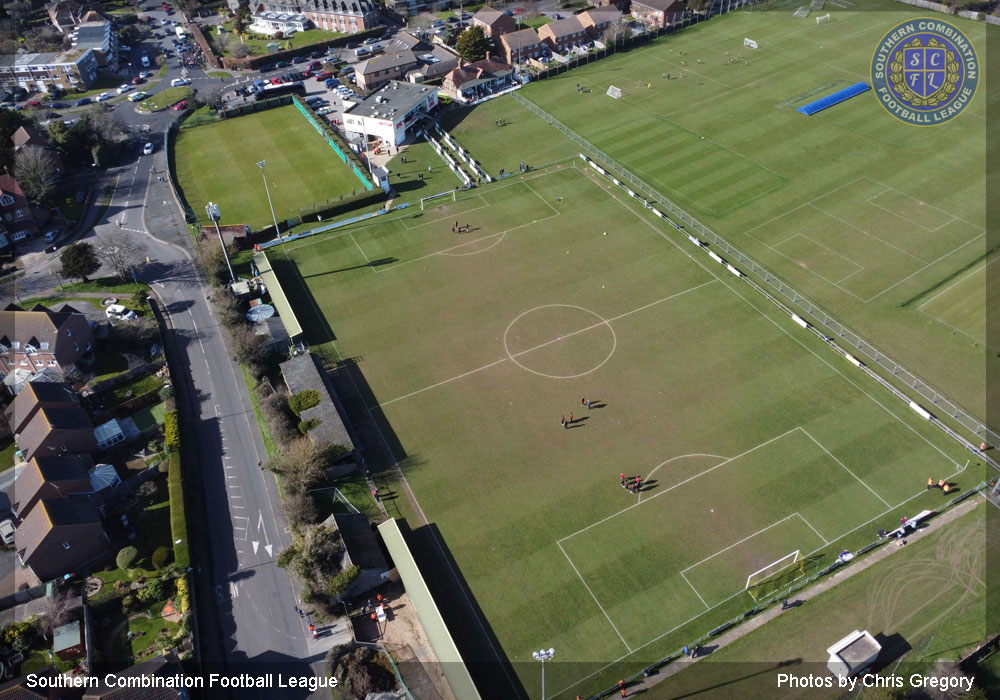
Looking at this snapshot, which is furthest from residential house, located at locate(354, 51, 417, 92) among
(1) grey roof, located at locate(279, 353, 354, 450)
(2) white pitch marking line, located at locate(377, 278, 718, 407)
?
(2) white pitch marking line, located at locate(377, 278, 718, 407)

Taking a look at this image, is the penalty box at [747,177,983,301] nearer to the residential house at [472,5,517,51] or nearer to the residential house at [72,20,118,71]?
the residential house at [472,5,517,51]

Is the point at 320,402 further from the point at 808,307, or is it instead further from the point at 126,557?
the point at 808,307

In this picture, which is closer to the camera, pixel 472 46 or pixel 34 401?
pixel 34 401

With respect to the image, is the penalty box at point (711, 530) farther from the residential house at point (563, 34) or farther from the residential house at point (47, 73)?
the residential house at point (47, 73)

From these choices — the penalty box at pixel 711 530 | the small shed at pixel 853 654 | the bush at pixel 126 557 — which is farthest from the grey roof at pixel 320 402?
the small shed at pixel 853 654

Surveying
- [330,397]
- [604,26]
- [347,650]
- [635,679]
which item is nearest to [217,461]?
[330,397]

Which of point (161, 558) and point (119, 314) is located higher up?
point (119, 314)

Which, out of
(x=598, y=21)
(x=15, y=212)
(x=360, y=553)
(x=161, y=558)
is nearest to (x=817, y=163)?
(x=598, y=21)
